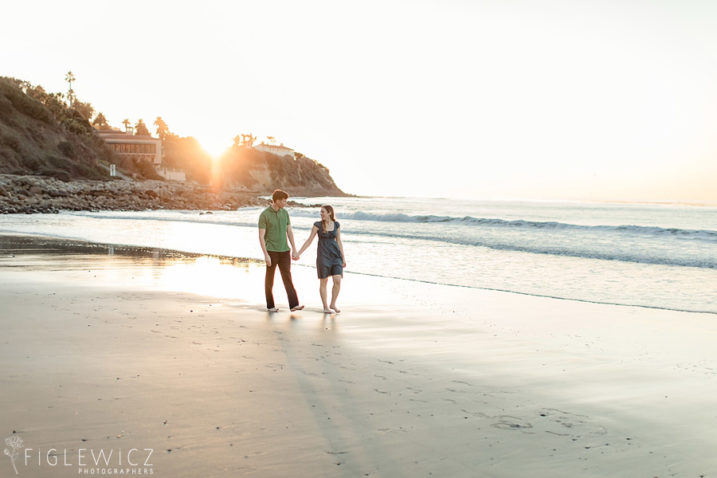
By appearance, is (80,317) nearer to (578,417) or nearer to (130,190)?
(578,417)

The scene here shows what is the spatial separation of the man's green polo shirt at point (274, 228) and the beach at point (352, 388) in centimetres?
99

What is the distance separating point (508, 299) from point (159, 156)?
346 feet

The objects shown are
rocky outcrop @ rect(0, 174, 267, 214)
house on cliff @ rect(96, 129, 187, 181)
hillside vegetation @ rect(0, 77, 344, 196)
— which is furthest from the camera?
house on cliff @ rect(96, 129, 187, 181)

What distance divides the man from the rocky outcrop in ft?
108

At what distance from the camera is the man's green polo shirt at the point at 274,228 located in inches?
377

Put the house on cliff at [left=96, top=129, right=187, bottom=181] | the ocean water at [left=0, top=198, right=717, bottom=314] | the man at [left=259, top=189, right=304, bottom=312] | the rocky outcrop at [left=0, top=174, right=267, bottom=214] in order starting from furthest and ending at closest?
the house on cliff at [left=96, top=129, right=187, bottom=181], the rocky outcrop at [left=0, top=174, right=267, bottom=214], the ocean water at [left=0, top=198, right=717, bottom=314], the man at [left=259, top=189, right=304, bottom=312]

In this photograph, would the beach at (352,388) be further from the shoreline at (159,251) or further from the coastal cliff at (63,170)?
the coastal cliff at (63,170)

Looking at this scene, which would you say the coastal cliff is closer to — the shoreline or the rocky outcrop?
the rocky outcrop

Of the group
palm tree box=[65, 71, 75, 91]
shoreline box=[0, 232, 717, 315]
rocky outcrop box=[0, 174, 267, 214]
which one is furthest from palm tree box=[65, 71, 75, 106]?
shoreline box=[0, 232, 717, 315]

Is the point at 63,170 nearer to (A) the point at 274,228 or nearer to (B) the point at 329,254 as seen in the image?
(A) the point at 274,228

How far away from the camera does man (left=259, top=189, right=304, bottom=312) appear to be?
9.46 m

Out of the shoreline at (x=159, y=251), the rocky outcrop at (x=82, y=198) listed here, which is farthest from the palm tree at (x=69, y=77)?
the shoreline at (x=159, y=251)

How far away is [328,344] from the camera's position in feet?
23.7

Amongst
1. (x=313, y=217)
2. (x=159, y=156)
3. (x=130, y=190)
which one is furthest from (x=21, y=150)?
(x=159, y=156)
